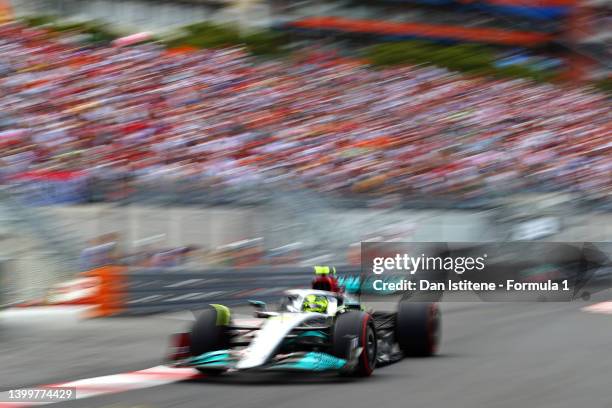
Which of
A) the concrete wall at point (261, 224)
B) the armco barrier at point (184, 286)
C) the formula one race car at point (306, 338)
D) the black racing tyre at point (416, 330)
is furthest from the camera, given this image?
the concrete wall at point (261, 224)

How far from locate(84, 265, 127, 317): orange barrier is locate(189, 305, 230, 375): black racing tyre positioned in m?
4.00

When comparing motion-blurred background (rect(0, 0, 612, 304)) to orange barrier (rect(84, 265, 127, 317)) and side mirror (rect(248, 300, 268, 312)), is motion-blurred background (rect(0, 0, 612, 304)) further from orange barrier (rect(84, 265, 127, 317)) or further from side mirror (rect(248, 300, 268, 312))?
side mirror (rect(248, 300, 268, 312))

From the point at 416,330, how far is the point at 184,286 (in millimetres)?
4498

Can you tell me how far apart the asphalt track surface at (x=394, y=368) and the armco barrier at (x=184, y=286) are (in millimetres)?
277

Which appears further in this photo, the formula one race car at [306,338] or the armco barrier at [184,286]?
the armco barrier at [184,286]

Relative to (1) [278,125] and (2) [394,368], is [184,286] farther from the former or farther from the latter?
(1) [278,125]

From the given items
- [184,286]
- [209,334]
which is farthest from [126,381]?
[184,286]

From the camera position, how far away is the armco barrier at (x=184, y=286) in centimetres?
1278

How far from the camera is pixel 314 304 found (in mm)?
9102

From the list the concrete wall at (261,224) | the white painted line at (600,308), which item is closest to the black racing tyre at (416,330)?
the concrete wall at (261,224)

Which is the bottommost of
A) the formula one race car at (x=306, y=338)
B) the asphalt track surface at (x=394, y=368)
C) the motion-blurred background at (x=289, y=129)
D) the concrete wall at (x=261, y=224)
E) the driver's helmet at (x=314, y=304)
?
the asphalt track surface at (x=394, y=368)

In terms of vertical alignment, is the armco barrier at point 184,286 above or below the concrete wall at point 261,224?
below

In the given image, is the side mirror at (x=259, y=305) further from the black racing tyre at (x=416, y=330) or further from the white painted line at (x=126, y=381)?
the black racing tyre at (x=416, y=330)

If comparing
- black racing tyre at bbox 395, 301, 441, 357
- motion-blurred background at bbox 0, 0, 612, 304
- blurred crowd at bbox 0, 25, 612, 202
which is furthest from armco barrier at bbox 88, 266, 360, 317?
black racing tyre at bbox 395, 301, 441, 357
